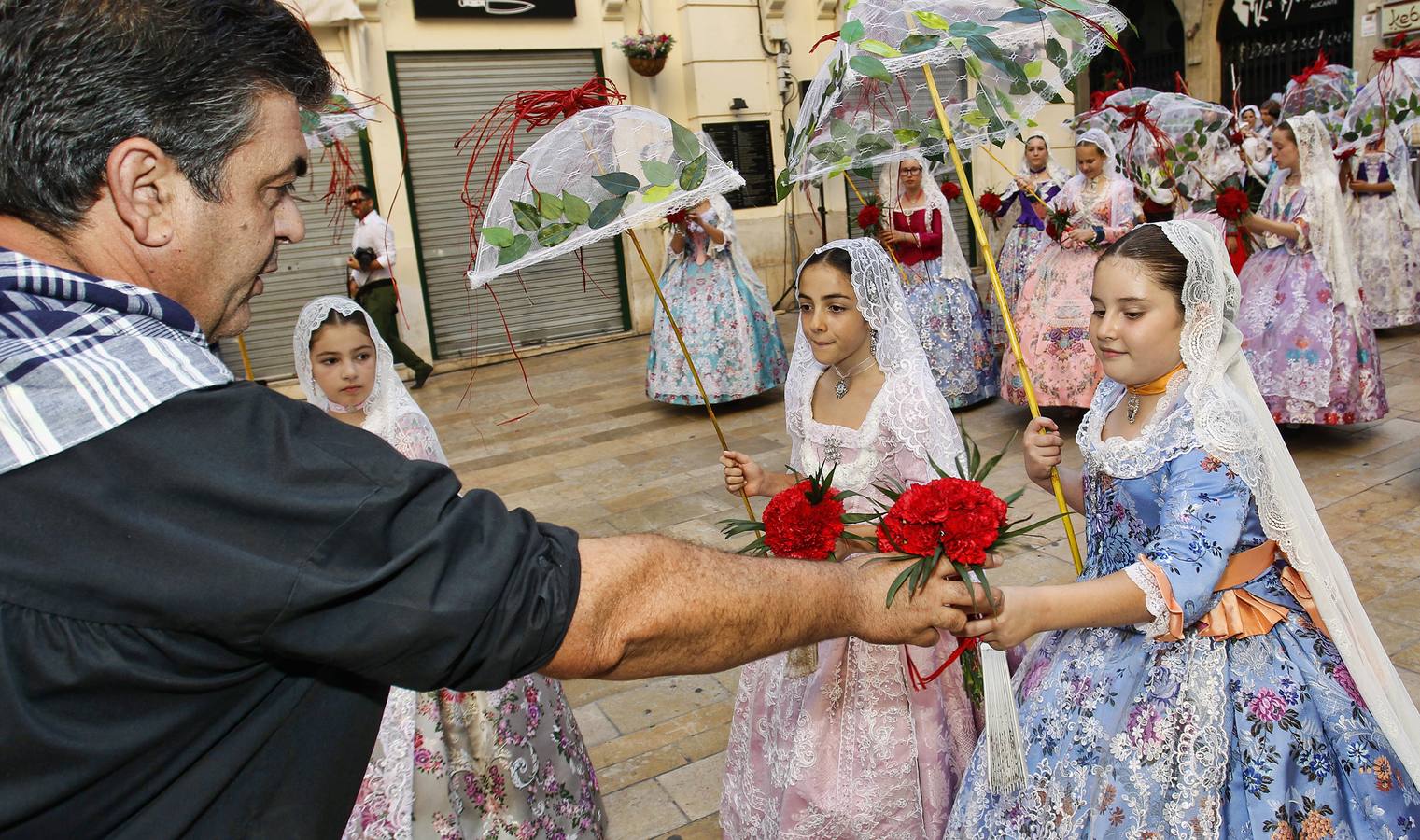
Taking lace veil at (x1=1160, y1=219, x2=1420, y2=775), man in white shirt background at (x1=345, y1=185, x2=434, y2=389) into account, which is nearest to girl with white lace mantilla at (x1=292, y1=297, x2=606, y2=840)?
lace veil at (x1=1160, y1=219, x2=1420, y2=775)

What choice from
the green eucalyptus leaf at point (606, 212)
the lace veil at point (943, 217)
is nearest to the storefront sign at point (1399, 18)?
the lace veil at point (943, 217)

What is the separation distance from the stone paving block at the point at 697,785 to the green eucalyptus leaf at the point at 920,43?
2.32m

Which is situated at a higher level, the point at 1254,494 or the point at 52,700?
the point at 52,700

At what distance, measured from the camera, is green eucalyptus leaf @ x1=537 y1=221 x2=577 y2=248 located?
2619mm

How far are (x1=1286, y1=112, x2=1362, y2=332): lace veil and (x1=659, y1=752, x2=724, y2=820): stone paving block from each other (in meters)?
5.17

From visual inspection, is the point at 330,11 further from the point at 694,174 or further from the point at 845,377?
the point at 694,174

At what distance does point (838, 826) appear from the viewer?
2.65 meters

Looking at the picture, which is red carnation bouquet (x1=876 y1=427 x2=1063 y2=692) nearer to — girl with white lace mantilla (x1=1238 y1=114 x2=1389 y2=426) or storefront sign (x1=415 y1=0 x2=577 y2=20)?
girl with white lace mantilla (x1=1238 y1=114 x2=1389 y2=426)

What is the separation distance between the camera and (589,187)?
9.10ft

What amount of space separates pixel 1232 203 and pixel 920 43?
15.8 feet

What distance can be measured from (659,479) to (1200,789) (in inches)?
191

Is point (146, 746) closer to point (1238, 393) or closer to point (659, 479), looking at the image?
point (1238, 393)

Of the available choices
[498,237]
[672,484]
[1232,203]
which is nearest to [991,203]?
[1232,203]

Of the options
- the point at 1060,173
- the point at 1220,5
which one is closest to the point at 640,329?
the point at 1060,173
